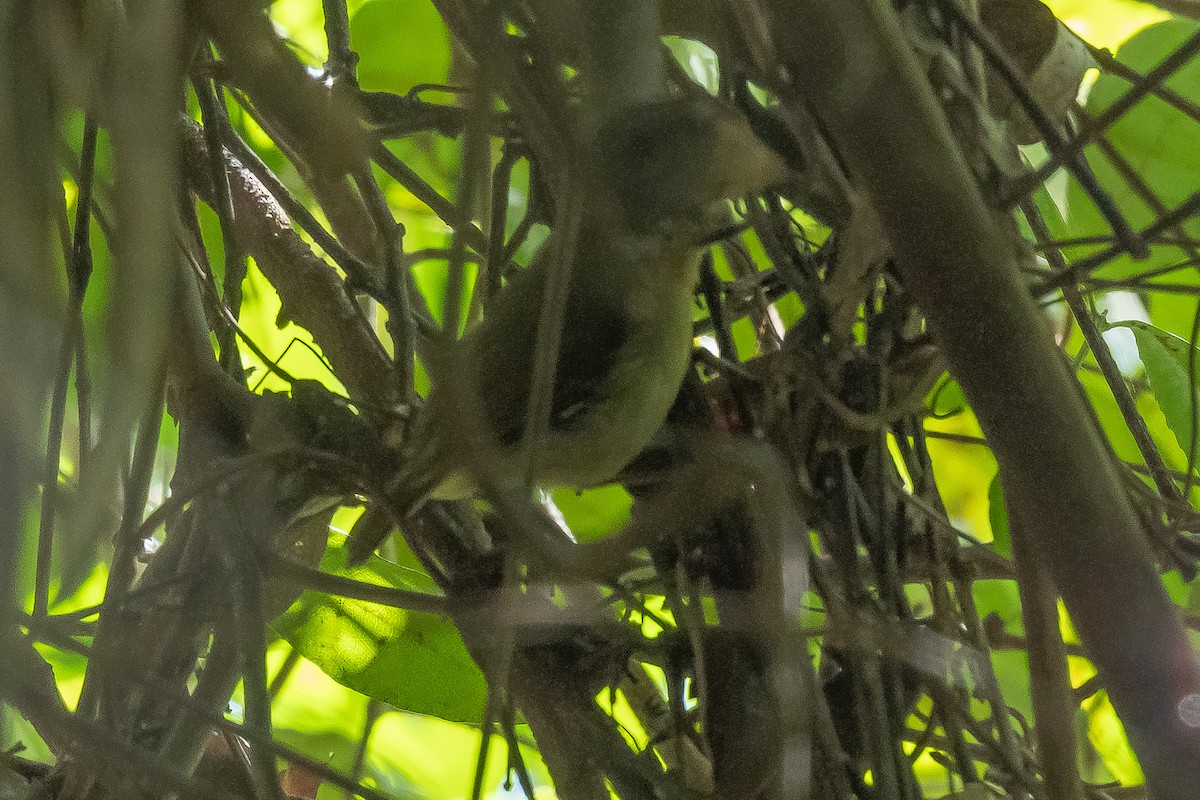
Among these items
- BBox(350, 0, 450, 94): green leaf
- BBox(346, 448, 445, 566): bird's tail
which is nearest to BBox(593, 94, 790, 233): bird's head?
BBox(346, 448, 445, 566): bird's tail

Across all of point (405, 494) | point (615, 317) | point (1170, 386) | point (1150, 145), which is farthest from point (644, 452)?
point (1150, 145)

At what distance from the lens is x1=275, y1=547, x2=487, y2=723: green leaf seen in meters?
1.13

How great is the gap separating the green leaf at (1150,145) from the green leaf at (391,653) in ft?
2.40

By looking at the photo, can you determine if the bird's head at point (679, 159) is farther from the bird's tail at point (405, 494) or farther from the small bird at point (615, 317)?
the bird's tail at point (405, 494)

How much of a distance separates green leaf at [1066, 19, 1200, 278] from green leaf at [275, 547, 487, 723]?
0.73 metres

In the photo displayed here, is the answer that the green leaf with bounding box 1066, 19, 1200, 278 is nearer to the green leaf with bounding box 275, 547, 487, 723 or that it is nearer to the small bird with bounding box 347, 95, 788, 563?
the small bird with bounding box 347, 95, 788, 563

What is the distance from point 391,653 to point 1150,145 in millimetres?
908

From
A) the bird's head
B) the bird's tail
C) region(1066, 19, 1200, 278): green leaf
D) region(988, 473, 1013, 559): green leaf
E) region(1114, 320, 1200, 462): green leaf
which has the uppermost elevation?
region(1066, 19, 1200, 278): green leaf

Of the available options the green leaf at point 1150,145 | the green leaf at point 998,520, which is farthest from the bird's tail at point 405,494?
the green leaf at point 1150,145

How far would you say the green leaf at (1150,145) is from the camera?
3.65 ft

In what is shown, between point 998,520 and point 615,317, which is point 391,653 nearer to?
point 615,317

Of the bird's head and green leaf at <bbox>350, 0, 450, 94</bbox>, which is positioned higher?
green leaf at <bbox>350, 0, 450, 94</bbox>

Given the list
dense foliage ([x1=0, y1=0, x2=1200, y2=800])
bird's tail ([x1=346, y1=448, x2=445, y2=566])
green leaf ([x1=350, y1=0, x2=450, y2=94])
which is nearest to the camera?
dense foliage ([x1=0, y1=0, x2=1200, y2=800])

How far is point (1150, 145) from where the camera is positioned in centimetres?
113
